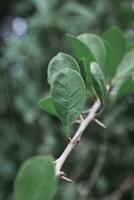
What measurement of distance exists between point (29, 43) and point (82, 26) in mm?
170

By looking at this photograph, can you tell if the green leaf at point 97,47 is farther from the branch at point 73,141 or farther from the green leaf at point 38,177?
the green leaf at point 38,177

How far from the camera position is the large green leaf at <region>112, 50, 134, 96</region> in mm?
586

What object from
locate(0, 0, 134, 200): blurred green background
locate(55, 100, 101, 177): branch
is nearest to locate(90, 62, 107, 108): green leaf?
locate(55, 100, 101, 177): branch

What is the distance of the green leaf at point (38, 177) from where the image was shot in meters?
0.24

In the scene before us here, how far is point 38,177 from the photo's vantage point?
239 mm

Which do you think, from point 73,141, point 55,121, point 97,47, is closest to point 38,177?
point 73,141

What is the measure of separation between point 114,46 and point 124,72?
0.13 ft

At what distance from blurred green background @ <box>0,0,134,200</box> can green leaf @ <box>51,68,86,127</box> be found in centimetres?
87

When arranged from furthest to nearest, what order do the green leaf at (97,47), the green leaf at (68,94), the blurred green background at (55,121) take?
1. the blurred green background at (55,121)
2. the green leaf at (97,47)
3. the green leaf at (68,94)

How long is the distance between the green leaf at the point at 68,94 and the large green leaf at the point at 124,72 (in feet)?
0.62

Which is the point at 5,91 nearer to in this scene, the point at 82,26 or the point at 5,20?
the point at 82,26

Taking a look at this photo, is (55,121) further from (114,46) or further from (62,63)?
(62,63)

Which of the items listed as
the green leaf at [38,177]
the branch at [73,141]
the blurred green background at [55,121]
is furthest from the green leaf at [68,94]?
the blurred green background at [55,121]

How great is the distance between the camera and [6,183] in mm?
1335
